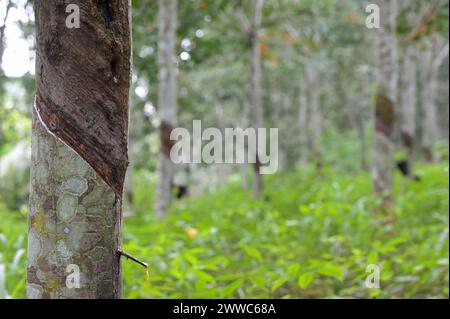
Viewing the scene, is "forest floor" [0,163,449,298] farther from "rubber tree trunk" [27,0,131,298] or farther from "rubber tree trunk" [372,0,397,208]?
"rubber tree trunk" [27,0,131,298]

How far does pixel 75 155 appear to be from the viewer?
5.02 ft

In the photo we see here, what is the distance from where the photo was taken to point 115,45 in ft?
5.21

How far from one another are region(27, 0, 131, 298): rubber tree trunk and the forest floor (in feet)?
4.20

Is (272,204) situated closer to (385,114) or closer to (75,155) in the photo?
(385,114)

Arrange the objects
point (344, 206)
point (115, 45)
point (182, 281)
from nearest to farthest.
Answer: point (115, 45)
point (182, 281)
point (344, 206)

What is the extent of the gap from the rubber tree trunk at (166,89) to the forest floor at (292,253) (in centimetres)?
61

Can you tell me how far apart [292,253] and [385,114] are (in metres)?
2.23

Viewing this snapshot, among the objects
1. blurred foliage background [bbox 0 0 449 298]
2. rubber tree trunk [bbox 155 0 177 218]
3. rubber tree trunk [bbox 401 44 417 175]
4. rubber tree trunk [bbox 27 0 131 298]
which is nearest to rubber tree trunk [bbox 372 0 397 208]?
blurred foliage background [bbox 0 0 449 298]

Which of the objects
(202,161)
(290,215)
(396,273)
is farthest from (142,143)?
(396,273)

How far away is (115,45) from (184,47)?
763 centimetres

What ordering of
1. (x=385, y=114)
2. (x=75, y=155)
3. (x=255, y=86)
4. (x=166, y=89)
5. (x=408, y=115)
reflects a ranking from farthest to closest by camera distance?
(x=408, y=115) < (x=255, y=86) < (x=166, y=89) < (x=385, y=114) < (x=75, y=155)

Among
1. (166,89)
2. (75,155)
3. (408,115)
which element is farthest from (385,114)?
(408,115)
